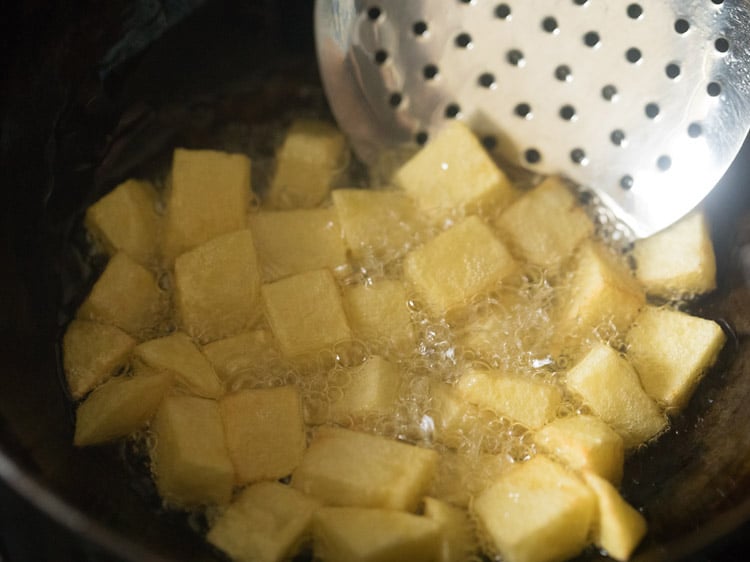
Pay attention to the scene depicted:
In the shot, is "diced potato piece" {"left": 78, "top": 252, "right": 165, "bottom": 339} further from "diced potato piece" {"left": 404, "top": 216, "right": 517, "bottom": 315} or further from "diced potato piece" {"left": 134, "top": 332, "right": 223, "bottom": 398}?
"diced potato piece" {"left": 404, "top": 216, "right": 517, "bottom": 315}

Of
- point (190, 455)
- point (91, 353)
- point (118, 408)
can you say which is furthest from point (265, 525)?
point (91, 353)

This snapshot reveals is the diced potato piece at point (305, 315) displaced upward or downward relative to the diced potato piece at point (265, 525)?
upward

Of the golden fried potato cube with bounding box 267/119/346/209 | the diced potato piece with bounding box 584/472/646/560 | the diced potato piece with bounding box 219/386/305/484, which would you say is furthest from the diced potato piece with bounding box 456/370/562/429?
the golden fried potato cube with bounding box 267/119/346/209

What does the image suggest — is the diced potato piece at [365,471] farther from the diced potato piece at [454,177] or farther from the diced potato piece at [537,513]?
the diced potato piece at [454,177]

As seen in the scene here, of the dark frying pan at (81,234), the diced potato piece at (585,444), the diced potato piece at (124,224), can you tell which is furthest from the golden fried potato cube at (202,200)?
the diced potato piece at (585,444)

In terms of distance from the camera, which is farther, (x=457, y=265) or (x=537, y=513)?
(x=457, y=265)

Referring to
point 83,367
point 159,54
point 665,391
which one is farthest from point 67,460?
point 665,391

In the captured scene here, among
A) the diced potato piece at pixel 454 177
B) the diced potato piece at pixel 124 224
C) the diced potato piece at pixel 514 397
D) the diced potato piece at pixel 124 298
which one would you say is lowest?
the diced potato piece at pixel 514 397

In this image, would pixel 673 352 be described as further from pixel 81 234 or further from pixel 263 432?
pixel 81 234
